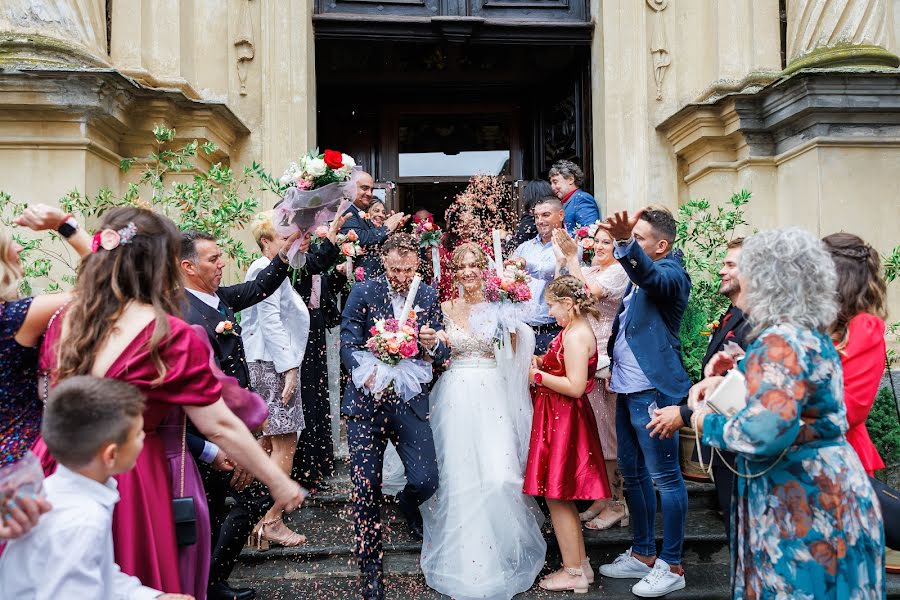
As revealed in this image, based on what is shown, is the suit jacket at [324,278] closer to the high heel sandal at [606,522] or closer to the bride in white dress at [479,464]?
the bride in white dress at [479,464]

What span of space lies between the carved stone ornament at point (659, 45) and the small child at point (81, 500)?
279 inches

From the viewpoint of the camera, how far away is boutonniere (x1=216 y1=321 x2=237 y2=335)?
4.24 meters

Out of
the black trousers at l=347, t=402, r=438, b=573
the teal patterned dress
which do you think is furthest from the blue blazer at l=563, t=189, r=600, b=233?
the teal patterned dress

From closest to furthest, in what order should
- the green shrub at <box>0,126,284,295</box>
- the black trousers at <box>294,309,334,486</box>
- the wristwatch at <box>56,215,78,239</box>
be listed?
the wristwatch at <box>56,215,78,239</box> < the black trousers at <box>294,309,334,486</box> < the green shrub at <box>0,126,284,295</box>

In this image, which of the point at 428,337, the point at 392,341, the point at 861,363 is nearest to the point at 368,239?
the point at 428,337

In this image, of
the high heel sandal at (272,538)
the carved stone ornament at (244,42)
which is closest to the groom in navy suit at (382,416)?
the high heel sandal at (272,538)

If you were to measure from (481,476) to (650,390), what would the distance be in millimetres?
1104

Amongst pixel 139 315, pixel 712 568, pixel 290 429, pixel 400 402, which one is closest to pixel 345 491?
pixel 290 429

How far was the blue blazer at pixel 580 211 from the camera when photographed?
6.55m

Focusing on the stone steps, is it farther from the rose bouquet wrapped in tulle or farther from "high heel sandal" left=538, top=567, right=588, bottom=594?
the rose bouquet wrapped in tulle

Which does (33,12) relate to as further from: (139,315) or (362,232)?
(139,315)

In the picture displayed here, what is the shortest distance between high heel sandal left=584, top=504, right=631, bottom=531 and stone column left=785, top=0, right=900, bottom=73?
14.1ft

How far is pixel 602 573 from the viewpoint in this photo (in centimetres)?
488

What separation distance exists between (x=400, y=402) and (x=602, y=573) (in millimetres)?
1645
